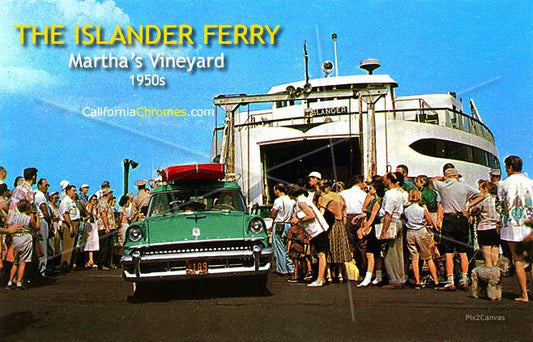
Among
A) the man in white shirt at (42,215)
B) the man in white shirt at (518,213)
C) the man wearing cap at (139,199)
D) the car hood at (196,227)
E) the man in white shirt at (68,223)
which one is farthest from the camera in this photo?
the man wearing cap at (139,199)

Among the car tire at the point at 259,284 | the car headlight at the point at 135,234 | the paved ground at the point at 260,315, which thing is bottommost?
the paved ground at the point at 260,315

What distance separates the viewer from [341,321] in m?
5.41

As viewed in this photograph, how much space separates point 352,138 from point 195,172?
11.6m

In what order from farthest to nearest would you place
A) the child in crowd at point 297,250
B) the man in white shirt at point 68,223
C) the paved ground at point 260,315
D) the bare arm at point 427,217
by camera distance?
the man in white shirt at point 68,223
the child in crowd at point 297,250
the bare arm at point 427,217
the paved ground at point 260,315

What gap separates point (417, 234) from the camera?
25.8ft

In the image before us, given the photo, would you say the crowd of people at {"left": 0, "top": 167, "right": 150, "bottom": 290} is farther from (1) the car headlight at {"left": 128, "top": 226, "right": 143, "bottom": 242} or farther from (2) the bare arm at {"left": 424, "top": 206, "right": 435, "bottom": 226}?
(2) the bare arm at {"left": 424, "top": 206, "right": 435, "bottom": 226}

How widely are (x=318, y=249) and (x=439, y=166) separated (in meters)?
10.7

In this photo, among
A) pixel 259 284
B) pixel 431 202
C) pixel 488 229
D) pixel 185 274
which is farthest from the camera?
pixel 431 202

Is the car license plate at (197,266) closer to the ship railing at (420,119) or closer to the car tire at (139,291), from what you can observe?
the car tire at (139,291)

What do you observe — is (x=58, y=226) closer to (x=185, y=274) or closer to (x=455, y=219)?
(x=185, y=274)

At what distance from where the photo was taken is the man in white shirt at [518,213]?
6492 millimetres

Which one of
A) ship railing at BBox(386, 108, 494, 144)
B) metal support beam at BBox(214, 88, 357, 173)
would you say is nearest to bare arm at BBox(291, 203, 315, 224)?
metal support beam at BBox(214, 88, 357, 173)

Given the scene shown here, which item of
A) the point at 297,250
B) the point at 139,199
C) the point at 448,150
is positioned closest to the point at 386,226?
the point at 297,250

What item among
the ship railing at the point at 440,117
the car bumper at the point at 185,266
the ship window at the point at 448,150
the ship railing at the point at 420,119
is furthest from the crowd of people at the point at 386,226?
the ship railing at the point at 440,117
